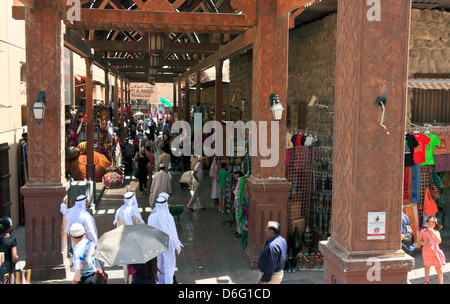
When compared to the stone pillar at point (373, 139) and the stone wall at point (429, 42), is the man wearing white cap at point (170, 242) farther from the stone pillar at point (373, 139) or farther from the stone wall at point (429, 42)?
the stone wall at point (429, 42)

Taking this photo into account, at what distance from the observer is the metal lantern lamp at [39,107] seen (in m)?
7.59

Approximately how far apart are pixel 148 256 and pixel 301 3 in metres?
4.50

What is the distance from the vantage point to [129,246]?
5516mm

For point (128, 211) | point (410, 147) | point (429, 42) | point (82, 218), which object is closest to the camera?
point (82, 218)

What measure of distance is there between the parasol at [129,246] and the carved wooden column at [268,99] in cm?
307

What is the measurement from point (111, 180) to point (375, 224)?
11675 mm

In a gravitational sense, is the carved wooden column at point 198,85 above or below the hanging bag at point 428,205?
above

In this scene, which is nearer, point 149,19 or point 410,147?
point 149,19

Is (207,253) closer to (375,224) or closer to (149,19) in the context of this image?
(149,19)

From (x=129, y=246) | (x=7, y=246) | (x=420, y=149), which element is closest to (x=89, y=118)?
(x=7, y=246)

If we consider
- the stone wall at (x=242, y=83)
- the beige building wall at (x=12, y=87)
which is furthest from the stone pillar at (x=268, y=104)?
the stone wall at (x=242, y=83)
